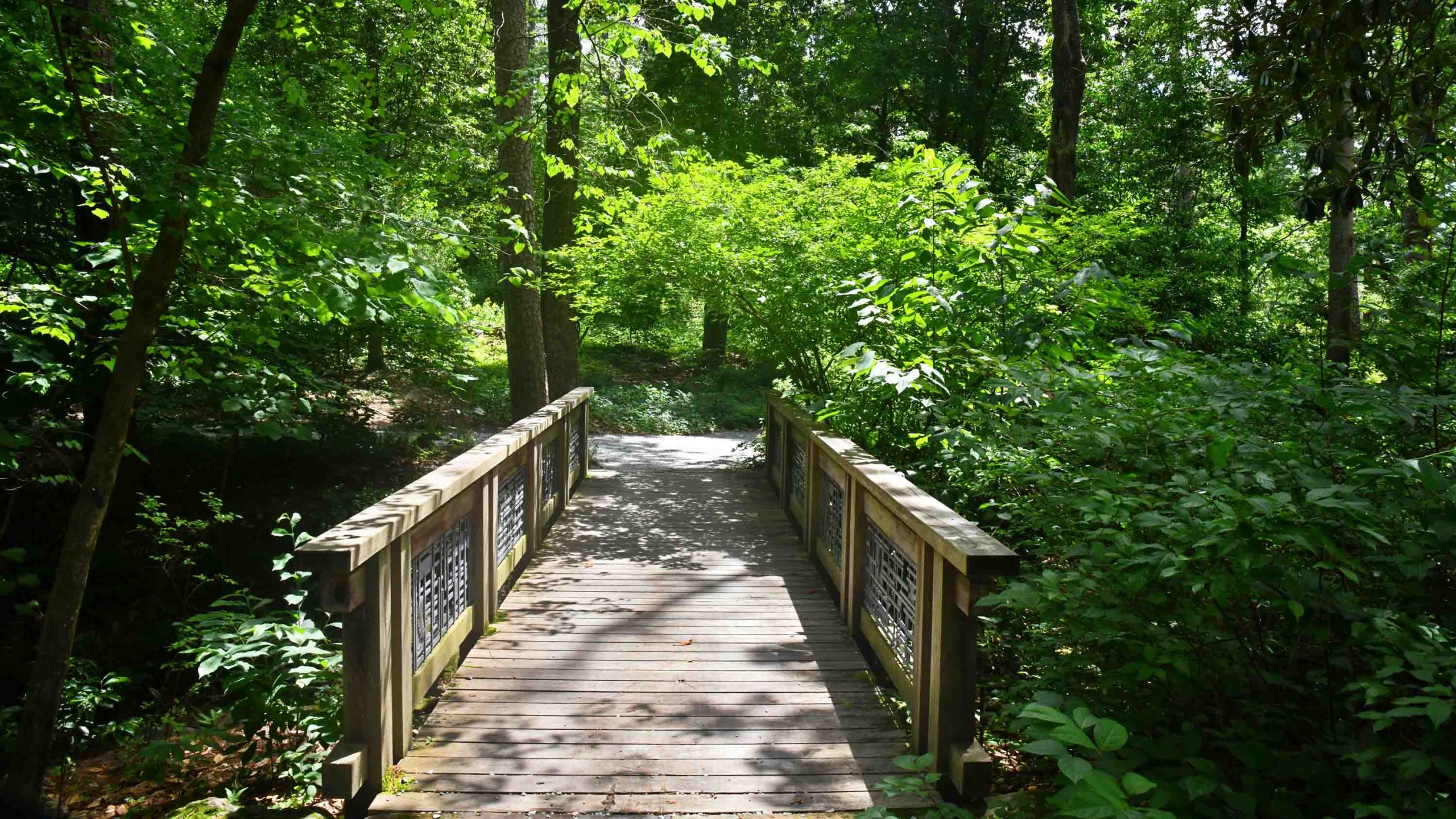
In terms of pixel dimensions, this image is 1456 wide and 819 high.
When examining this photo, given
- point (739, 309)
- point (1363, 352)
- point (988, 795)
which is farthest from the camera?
point (739, 309)

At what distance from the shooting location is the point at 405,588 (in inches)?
135

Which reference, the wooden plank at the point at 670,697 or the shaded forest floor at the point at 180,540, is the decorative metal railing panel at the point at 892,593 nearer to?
the wooden plank at the point at 670,697

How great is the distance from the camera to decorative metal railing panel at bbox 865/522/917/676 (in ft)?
12.9

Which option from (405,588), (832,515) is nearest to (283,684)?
(405,588)

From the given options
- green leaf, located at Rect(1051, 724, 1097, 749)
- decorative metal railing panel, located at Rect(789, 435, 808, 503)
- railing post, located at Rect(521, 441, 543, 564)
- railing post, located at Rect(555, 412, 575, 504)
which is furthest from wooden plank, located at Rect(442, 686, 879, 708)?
railing post, located at Rect(555, 412, 575, 504)

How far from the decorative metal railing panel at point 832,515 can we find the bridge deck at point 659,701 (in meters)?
0.29

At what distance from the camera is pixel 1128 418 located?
313cm

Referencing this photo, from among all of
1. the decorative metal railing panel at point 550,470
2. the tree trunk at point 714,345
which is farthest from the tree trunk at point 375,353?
the tree trunk at point 714,345

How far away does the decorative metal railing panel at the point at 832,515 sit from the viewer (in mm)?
5691

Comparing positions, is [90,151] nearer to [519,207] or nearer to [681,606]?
[681,606]

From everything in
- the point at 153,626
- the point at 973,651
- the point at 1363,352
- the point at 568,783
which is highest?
the point at 1363,352

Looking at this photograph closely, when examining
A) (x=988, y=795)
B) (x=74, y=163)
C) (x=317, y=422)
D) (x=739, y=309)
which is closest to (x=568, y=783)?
(x=988, y=795)

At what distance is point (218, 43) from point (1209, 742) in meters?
4.03

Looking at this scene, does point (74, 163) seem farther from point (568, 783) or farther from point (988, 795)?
point (988, 795)
